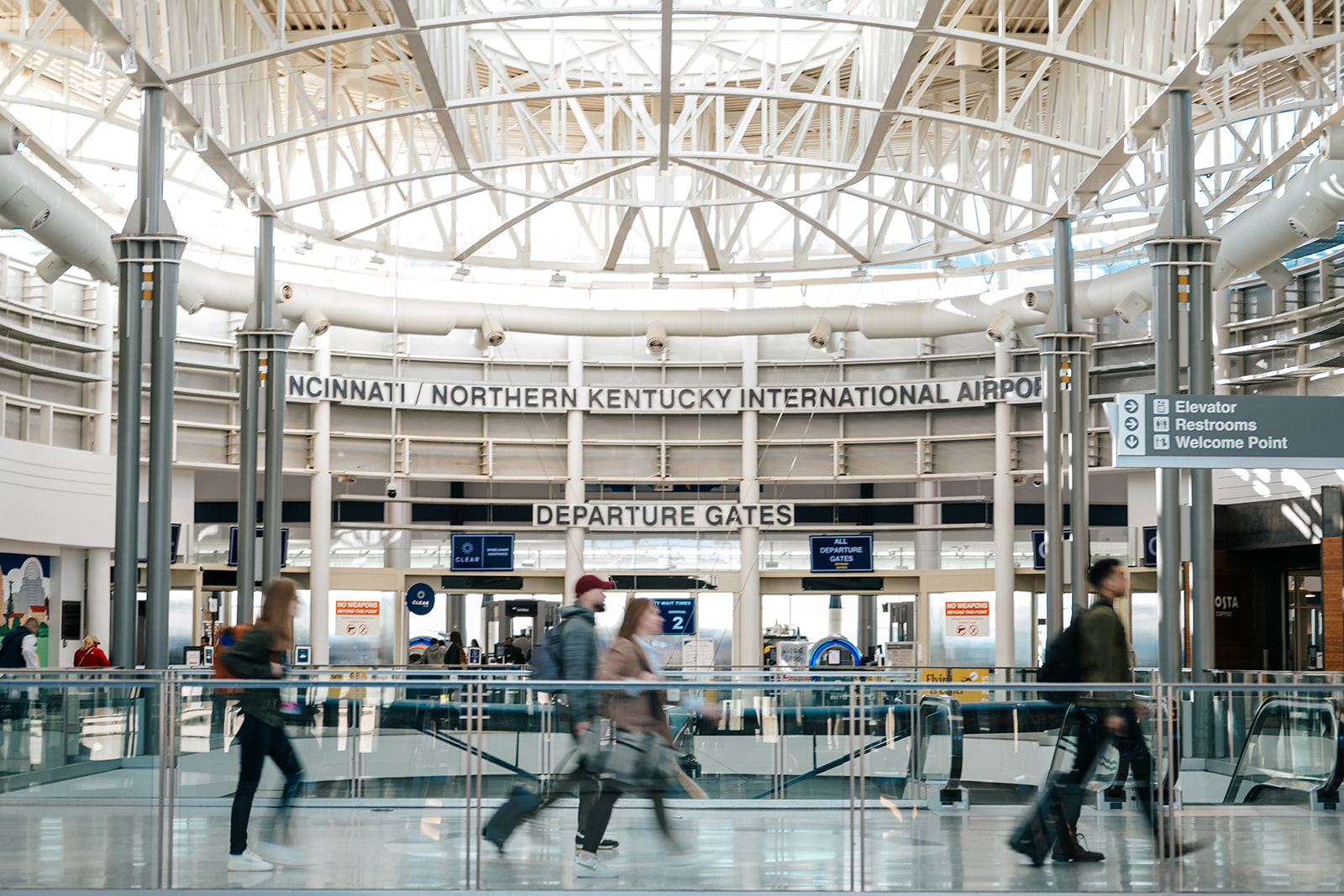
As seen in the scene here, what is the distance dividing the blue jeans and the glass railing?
0.03 meters

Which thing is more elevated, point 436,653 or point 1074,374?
point 1074,374

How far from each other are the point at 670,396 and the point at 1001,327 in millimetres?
7519

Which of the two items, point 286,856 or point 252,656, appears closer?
point 286,856

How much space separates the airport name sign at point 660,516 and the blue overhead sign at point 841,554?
63.7 inches

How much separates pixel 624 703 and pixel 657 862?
2.91 feet

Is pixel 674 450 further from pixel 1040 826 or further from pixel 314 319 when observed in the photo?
pixel 1040 826

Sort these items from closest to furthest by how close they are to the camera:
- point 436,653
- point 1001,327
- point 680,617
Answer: point 1001,327 < point 436,653 < point 680,617

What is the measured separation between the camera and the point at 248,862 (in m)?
8.12

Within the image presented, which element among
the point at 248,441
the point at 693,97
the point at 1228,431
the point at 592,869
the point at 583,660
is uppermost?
the point at 693,97

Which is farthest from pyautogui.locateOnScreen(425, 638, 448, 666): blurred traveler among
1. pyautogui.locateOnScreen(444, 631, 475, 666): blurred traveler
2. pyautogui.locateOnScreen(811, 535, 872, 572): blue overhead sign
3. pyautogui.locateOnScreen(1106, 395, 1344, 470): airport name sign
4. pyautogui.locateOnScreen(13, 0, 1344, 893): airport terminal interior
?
pyautogui.locateOnScreen(1106, 395, 1344, 470): airport name sign

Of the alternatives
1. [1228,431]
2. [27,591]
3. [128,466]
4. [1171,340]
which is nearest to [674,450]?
[27,591]

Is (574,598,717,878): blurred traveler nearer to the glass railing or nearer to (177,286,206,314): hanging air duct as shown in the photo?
the glass railing

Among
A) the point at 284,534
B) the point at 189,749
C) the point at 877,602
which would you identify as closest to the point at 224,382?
the point at 284,534

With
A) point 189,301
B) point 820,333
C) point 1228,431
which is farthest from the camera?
point 820,333
